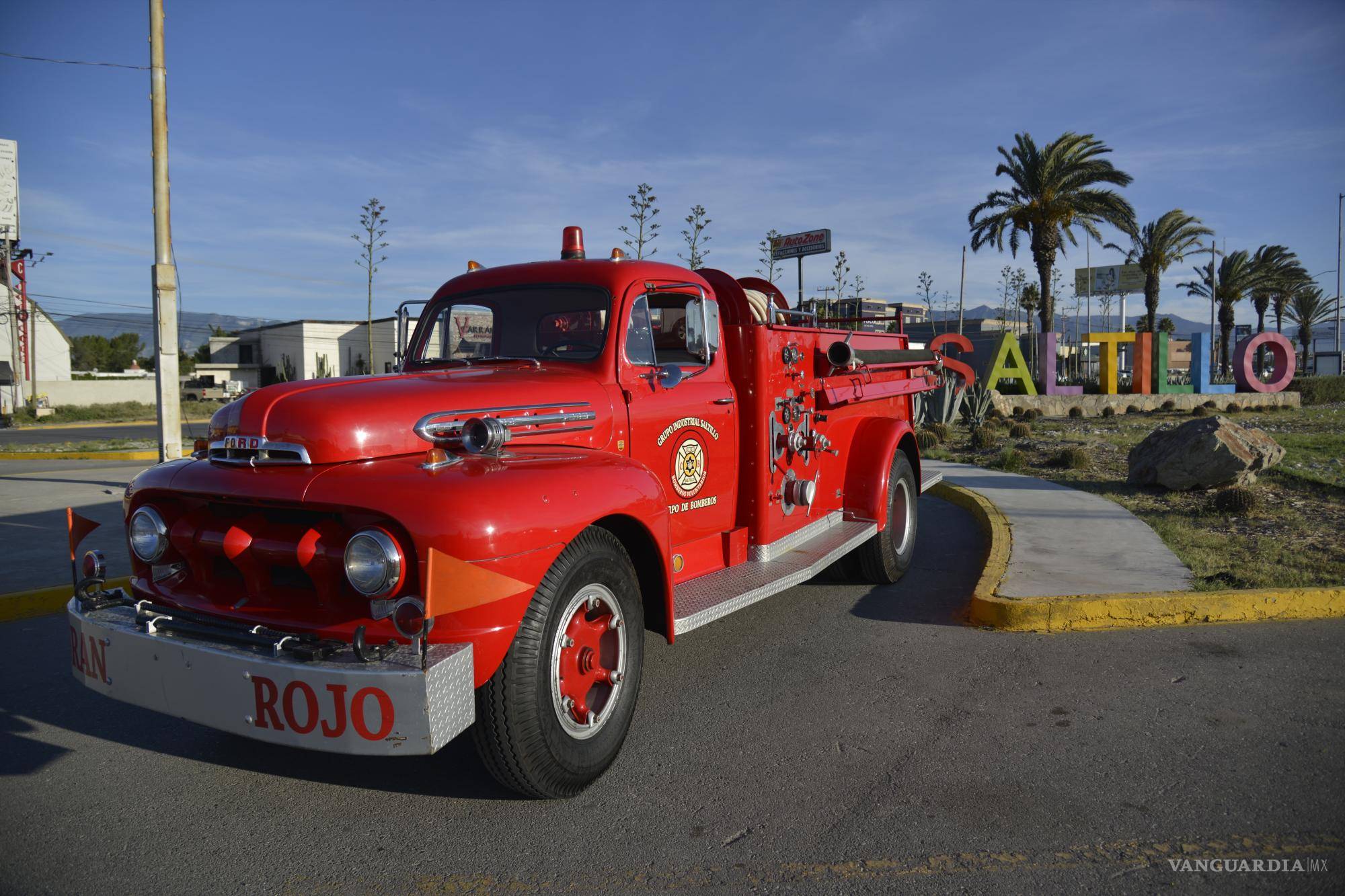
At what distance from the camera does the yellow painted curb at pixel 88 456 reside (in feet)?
52.6

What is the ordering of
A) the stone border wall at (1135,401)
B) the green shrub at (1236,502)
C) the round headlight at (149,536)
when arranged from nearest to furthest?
1. the round headlight at (149,536)
2. the green shrub at (1236,502)
3. the stone border wall at (1135,401)

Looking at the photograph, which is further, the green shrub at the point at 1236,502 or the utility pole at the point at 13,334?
the utility pole at the point at 13,334

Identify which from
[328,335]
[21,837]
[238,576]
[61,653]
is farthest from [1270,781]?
[328,335]

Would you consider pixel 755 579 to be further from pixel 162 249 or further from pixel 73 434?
pixel 73 434

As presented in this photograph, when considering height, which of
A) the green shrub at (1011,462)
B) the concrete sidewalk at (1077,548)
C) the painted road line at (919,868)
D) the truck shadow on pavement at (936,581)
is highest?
the green shrub at (1011,462)

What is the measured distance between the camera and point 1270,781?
3.14 m

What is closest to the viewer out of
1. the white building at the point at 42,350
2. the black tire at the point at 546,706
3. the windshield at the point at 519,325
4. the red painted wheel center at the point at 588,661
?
the black tire at the point at 546,706

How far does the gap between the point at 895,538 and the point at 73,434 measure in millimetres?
27644

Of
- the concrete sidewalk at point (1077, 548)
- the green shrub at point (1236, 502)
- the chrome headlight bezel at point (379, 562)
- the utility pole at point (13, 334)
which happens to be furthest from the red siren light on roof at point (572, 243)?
the utility pole at point (13, 334)

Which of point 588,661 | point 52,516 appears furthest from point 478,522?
point 52,516

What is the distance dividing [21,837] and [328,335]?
59134 mm

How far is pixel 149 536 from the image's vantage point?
3.29 meters

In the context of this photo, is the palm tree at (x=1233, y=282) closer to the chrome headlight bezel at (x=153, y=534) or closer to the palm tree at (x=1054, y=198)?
the palm tree at (x=1054, y=198)

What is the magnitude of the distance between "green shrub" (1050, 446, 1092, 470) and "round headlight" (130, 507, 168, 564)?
Answer: 33.8 feet
